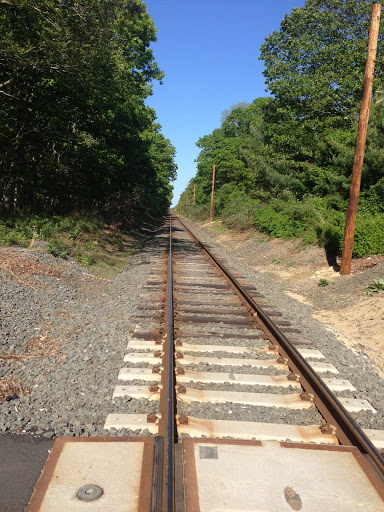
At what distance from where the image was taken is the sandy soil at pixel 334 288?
6.51m

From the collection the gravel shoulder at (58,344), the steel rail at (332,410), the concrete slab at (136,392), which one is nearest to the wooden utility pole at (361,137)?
the gravel shoulder at (58,344)

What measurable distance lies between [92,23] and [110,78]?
3.34m

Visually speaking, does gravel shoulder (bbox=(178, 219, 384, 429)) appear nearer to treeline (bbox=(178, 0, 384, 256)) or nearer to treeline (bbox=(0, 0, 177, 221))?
treeline (bbox=(178, 0, 384, 256))

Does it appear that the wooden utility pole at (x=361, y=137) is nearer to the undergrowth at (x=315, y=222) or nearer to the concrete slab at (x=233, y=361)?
the undergrowth at (x=315, y=222)

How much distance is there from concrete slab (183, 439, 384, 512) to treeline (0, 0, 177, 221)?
35.7 feet

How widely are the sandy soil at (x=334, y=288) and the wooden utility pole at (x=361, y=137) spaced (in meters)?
0.80

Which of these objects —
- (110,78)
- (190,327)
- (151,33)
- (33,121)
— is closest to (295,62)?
(151,33)

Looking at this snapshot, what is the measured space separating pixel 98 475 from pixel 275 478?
1246 mm

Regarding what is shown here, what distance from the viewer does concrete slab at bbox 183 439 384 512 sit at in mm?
2461

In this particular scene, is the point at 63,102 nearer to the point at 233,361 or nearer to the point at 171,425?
the point at 233,361

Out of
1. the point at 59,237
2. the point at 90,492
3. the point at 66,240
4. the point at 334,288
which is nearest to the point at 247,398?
the point at 90,492

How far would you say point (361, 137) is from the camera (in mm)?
9695

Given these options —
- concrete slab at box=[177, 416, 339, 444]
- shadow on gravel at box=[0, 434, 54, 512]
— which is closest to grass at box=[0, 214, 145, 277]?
shadow on gravel at box=[0, 434, 54, 512]

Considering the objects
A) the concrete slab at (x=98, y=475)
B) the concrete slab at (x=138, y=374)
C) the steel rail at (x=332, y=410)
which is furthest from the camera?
the concrete slab at (x=138, y=374)
